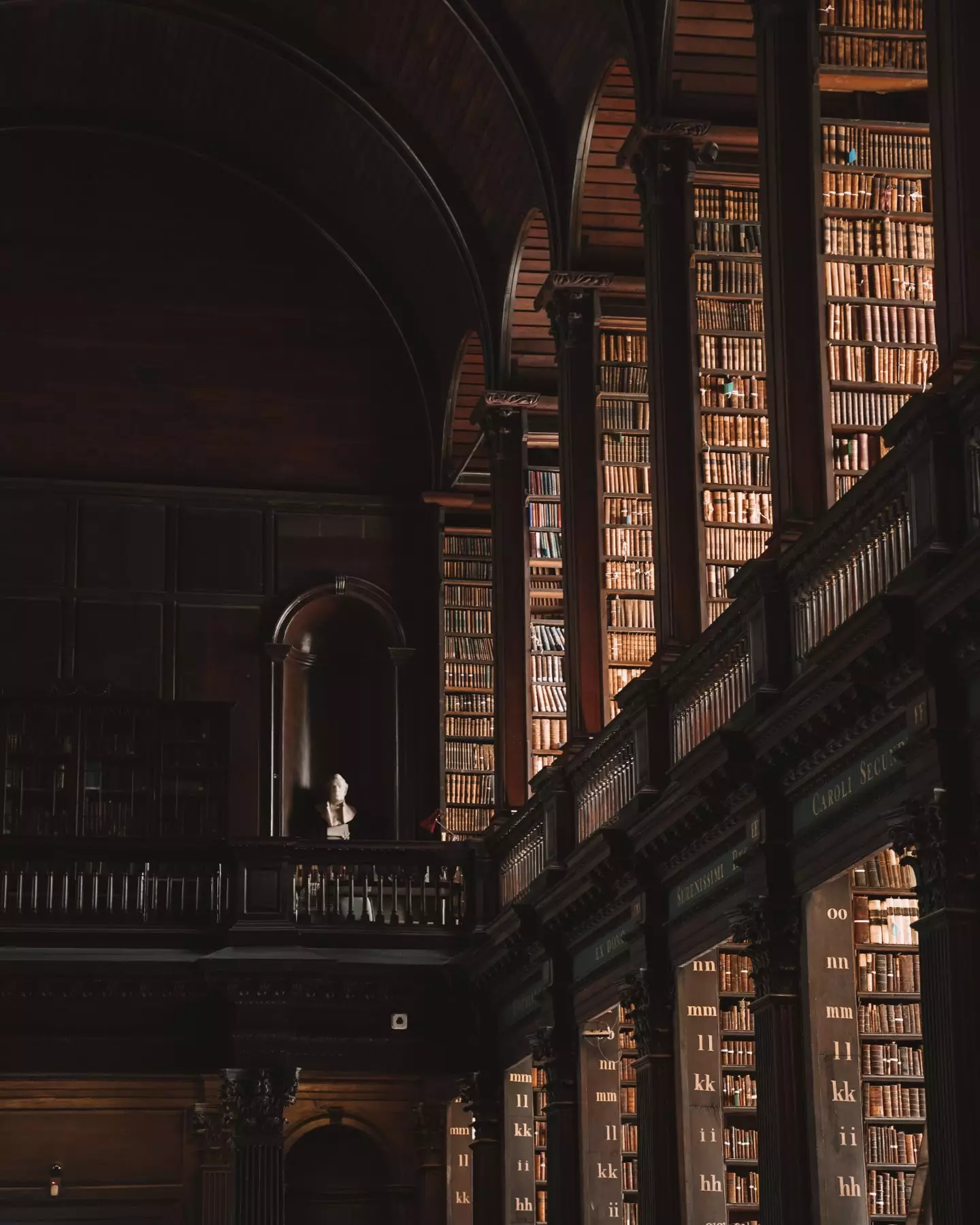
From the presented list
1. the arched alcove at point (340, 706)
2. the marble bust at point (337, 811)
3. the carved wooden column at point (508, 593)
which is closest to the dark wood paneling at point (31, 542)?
the arched alcove at point (340, 706)

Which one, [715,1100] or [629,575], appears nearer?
[715,1100]

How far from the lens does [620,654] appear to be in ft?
41.7

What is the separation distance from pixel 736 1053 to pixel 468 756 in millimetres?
5308

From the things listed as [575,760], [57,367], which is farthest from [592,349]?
[57,367]

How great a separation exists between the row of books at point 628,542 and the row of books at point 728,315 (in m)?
1.85

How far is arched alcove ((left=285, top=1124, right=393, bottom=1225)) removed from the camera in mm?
15109

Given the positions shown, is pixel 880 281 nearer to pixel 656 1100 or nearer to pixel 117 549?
pixel 656 1100

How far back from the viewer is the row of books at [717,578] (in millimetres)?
11000

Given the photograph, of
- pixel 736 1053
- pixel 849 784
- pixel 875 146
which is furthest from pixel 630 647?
pixel 849 784

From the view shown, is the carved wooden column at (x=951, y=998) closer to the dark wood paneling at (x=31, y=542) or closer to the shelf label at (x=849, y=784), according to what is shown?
the shelf label at (x=849, y=784)

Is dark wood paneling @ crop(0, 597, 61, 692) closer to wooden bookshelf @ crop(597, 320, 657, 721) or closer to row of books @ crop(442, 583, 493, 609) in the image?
row of books @ crop(442, 583, 493, 609)

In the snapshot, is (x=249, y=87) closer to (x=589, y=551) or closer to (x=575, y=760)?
(x=589, y=551)

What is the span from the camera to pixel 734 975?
1134 cm

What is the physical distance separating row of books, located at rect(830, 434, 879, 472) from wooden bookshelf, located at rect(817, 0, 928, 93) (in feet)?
5.24
